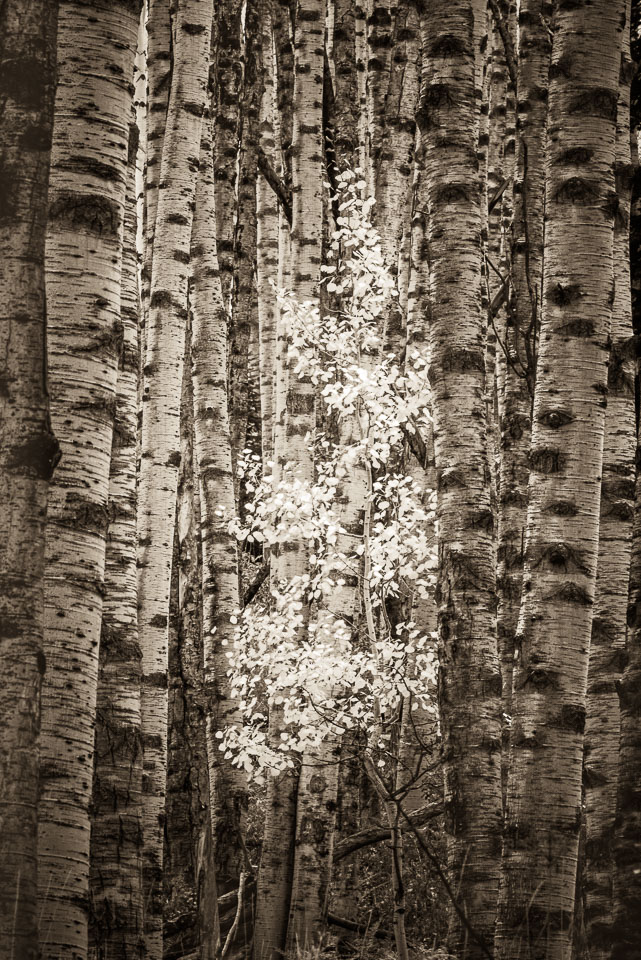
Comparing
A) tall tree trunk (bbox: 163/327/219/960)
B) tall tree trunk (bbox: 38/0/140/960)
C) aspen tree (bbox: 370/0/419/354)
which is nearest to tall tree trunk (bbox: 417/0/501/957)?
tall tree trunk (bbox: 38/0/140/960)

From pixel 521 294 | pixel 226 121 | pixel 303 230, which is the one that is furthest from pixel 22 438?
pixel 226 121

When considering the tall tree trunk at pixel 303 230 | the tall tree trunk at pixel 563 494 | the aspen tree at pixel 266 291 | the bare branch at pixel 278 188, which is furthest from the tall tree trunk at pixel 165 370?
the aspen tree at pixel 266 291

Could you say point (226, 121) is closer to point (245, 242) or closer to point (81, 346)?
point (245, 242)

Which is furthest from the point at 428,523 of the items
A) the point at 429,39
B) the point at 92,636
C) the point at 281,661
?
the point at 92,636

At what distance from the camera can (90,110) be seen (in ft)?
14.3

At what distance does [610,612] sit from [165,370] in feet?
13.5

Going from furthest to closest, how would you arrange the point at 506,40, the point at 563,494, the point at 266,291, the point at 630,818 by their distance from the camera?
the point at 266,291
the point at 506,40
the point at 563,494
the point at 630,818

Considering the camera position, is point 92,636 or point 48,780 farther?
point 92,636

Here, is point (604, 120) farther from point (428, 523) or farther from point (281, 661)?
point (428, 523)

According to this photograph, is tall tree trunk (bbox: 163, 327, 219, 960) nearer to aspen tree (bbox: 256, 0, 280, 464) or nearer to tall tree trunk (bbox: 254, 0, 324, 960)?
aspen tree (bbox: 256, 0, 280, 464)

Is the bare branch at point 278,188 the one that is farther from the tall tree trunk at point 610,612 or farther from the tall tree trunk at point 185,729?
the tall tree trunk at point 610,612

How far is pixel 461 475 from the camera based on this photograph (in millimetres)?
5719

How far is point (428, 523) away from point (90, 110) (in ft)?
Result: 23.7

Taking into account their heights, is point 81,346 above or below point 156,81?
below
